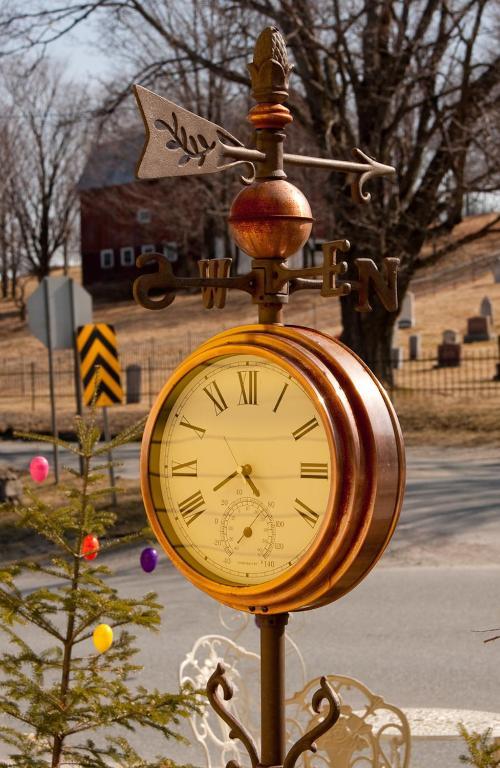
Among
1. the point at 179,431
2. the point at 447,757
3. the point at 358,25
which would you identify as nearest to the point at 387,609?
the point at 447,757

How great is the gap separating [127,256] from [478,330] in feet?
96.0

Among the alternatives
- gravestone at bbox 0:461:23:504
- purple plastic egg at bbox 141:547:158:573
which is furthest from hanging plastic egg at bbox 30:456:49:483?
gravestone at bbox 0:461:23:504

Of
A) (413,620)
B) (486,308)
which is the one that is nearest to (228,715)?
(413,620)

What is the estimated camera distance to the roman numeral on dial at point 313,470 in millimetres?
2350

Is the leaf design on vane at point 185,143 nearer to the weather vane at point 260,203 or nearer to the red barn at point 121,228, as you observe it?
the weather vane at point 260,203

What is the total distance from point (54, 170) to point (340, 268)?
54969 mm

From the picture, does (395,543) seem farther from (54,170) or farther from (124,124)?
(54,170)

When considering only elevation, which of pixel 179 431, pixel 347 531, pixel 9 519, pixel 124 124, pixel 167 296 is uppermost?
pixel 124 124

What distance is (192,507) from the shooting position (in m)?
2.53

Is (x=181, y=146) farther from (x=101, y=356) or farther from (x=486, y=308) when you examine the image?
(x=486, y=308)

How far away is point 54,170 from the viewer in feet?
182

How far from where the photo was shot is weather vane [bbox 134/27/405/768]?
7.68 feet

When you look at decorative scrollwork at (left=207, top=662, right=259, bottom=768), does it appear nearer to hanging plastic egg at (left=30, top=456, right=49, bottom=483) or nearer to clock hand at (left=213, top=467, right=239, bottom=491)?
clock hand at (left=213, top=467, right=239, bottom=491)

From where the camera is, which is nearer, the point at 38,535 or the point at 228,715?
the point at 228,715
